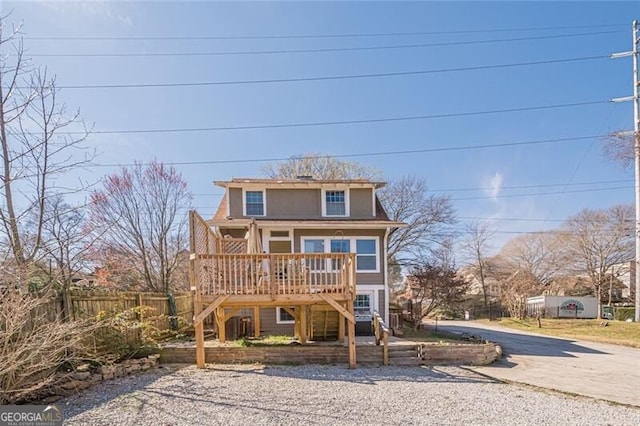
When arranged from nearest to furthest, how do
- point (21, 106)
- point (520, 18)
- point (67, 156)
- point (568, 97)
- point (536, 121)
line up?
point (21, 106), point (67, 156), point (520, 18), point (568, 97), point (536, 121)

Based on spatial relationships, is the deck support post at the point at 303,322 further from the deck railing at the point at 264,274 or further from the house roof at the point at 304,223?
the house roof at the point at 304,223

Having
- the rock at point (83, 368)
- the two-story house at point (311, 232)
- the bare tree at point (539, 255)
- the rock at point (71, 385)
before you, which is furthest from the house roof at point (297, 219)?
the bare tree at point (539, 255)

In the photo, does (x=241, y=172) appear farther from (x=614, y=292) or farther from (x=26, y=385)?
(x=614, y=292)

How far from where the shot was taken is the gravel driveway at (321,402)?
449 cm

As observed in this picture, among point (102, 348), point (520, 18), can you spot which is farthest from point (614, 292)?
point (102, 348)

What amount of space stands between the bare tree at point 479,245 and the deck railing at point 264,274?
1085 inches

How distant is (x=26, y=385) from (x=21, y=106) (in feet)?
15.8

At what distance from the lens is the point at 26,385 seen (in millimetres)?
4668

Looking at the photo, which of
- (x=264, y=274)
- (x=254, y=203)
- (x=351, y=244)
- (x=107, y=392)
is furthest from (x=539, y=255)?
(x=107, y=392)

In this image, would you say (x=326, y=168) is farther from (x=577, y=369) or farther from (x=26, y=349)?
(x=26, y=349)

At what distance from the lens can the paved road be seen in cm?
637

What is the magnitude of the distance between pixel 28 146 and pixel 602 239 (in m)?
34.5

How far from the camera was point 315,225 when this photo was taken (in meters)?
11.9

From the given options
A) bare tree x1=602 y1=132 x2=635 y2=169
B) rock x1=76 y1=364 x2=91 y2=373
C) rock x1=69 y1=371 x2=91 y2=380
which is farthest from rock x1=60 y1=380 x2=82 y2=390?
bare tree x1=602 y1=132 x2=635 y2=169
